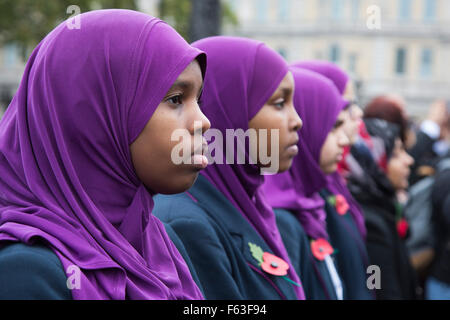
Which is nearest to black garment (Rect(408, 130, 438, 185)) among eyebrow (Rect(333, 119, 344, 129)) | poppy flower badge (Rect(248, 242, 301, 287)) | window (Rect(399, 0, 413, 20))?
eyebrow (Rect(333, 119, 344, 129))

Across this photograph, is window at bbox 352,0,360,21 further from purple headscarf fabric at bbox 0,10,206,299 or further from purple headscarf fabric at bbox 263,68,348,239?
purple headscarf fabric at bbox 0,10,206,299

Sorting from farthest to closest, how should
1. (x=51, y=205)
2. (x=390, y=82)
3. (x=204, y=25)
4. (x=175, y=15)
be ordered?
(x=390, y=82) → (x=175, y=15) → (x=204, y=25) → (x=51, y=205)

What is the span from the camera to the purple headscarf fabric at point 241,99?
2.87 meters

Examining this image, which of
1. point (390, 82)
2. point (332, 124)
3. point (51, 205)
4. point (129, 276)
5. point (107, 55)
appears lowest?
point (390, 82)

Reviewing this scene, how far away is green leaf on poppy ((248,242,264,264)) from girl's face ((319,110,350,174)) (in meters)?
1.07

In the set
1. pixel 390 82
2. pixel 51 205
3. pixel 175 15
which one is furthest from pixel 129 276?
pixel 390 82

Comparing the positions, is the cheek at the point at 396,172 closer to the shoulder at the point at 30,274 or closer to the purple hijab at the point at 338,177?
the purple hijab at the point at 338,177

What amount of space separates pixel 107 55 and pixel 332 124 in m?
2.14

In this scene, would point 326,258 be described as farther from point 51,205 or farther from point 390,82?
point 390,82

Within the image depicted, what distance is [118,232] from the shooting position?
1892mm

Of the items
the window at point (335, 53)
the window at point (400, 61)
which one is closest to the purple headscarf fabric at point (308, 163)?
the window at point (335, 53)

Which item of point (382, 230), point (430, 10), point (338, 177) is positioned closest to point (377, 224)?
point (382, 230)

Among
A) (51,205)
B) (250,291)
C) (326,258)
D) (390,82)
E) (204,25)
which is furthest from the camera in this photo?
(390,82)

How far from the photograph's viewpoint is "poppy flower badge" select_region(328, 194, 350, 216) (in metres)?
4.45
